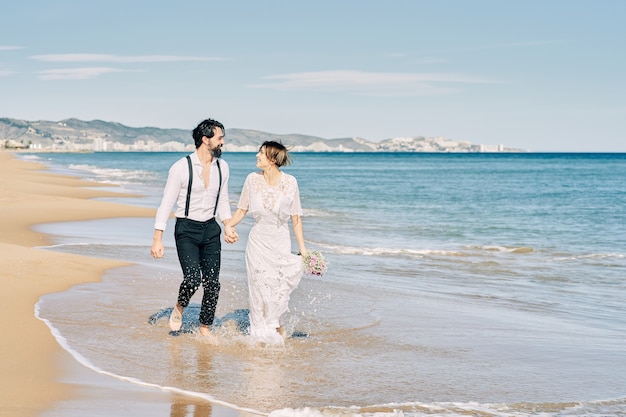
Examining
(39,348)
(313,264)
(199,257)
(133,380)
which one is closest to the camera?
(133,380)

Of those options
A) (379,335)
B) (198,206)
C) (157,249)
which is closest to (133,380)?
(157,249)

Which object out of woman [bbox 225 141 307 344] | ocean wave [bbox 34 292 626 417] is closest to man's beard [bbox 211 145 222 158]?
woman [bbox 225 141 307 344]

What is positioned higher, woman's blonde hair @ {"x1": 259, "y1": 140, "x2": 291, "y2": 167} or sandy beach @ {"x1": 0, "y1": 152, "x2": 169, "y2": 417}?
woman's blonde hair @ {"x1": 259, "y1": 140, "x2": 291, "y2": 167}

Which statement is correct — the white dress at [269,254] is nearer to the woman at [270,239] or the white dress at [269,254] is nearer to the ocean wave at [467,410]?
the woman at [270,239]

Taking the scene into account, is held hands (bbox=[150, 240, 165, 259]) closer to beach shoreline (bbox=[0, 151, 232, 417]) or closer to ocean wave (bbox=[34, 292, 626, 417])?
beach shoreline (bbox=[0, 151, 232, 417])

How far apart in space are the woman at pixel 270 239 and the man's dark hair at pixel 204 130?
469 mm

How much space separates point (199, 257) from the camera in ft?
24.0

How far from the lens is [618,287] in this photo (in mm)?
12727

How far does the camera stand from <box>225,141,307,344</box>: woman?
7242 millimetres

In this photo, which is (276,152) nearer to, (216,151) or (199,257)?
(216,151)

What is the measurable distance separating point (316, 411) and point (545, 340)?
3.58 meters

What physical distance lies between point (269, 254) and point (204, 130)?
1.27 meters

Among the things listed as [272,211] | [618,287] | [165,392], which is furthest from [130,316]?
[618,287]

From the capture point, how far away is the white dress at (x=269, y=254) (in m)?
7.27
